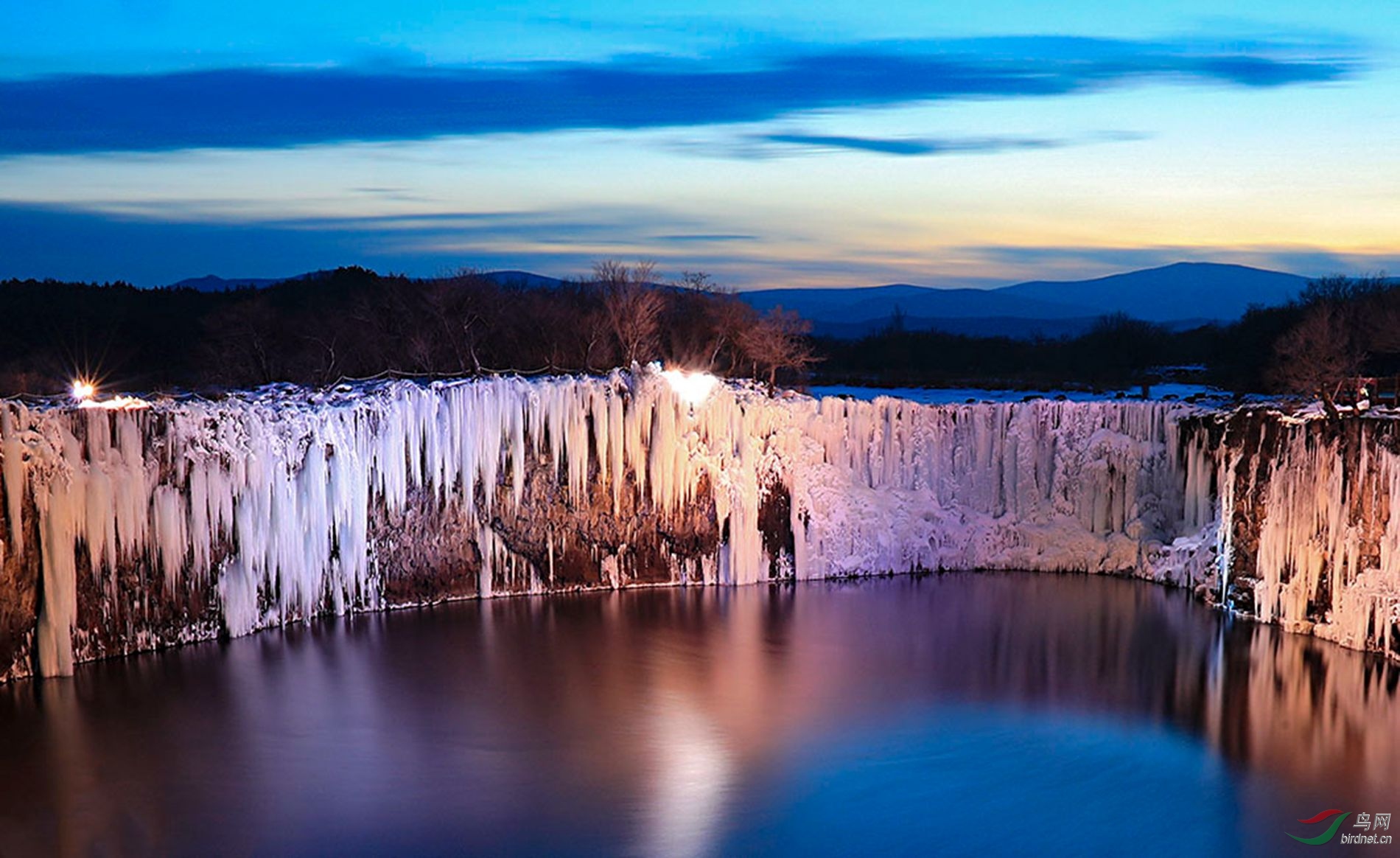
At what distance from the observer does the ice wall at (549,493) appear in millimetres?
19500

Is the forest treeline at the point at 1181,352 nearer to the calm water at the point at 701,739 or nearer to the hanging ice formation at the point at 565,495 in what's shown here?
the hanging ice formation at the point at 565,495

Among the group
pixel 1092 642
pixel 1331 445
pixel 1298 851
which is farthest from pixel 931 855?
pixel 1331 445

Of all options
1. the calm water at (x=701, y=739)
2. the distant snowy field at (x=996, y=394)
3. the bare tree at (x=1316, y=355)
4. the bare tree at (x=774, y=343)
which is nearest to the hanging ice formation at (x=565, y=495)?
the calm water at (x=701, y=739)

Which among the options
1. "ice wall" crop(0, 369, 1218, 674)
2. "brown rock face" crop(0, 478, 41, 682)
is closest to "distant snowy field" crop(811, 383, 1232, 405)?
"ice wall" crop(0, 369, 1218, 674)

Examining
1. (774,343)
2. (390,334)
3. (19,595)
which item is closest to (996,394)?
(774,343)

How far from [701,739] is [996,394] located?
77.1 ft

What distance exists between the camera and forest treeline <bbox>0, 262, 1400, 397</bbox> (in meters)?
41.8

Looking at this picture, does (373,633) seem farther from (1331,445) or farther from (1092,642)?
(1331,445)

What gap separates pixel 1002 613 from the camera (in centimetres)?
2589

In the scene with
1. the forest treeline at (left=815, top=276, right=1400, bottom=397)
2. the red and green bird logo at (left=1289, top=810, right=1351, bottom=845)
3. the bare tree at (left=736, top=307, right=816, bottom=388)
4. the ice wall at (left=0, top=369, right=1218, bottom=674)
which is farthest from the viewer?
the forest treeline at (left=815, top=276, right=1400, bottom=397)

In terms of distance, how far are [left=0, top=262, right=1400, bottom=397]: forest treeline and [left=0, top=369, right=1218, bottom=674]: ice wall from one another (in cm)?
547

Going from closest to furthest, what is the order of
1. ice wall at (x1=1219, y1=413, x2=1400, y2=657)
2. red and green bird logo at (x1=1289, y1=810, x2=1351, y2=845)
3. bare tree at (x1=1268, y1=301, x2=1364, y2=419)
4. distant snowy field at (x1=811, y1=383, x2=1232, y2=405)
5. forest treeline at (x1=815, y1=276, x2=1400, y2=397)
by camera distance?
red and green bird logo at (x1=1289, y1=810, x2=1351, y2=845)
ice wall at (x1=1219, y1=413, x2=1400, y2=657)
distant snowy field at (x1=811, y1=383, x2=1232, y2=405)
bare tree at (x1=1268, y1=301, x2=1364, y2=419)
forest treeline at (x1=815, y1=276, x2=1400, y2=397)

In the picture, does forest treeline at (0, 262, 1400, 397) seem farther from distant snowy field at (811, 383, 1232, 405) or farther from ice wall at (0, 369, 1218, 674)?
ice wall at (0, 369, 1218, 674)

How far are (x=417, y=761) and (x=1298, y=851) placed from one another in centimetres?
1005
